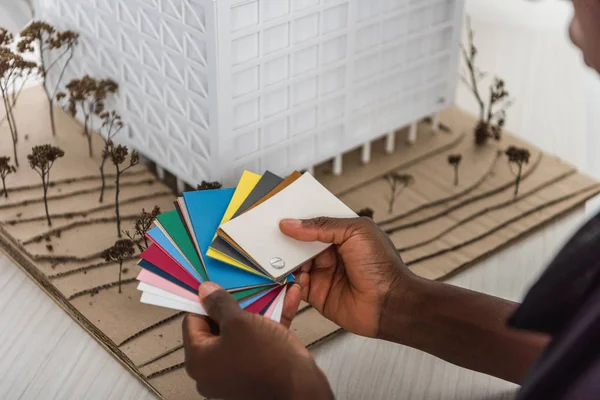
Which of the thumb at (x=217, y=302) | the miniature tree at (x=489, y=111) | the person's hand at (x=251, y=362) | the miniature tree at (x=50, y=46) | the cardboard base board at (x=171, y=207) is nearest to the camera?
the person's hand at (x=251, y=362)

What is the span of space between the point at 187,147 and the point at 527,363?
136cm

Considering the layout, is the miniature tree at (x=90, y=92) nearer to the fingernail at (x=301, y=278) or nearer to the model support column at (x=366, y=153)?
the model support column at (x=366, y=153)

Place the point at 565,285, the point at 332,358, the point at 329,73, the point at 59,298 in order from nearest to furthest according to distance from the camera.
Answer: the point at 565,285, the point at 332,358, the point at 59,298, the point at 329,73

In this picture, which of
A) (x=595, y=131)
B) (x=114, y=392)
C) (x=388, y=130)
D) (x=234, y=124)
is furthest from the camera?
(x=595, y=131)

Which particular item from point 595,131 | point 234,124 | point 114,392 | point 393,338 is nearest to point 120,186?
point 234,124

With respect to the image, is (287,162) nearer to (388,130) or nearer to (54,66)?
(388,130)

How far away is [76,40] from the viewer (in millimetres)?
3137

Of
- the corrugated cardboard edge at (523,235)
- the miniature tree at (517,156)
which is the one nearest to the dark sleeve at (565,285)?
the corrugated cardboard edge at (523,235)

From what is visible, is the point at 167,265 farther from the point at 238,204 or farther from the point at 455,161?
the point at 455,161

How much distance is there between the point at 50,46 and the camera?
3121 mm

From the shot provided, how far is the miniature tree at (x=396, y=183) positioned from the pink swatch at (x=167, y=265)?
1.14 meters

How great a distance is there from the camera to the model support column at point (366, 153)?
3.26 meters

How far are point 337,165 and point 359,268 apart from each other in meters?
1.13

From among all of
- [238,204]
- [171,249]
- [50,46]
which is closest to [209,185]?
[238,204]
